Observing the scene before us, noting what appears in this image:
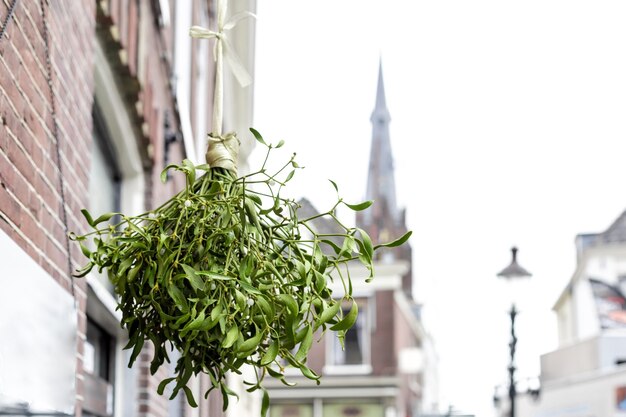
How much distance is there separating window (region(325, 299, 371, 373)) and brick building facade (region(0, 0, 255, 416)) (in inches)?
1004

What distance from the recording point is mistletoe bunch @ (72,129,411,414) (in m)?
2.37

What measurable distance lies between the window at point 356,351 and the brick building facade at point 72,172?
25504 millimetres

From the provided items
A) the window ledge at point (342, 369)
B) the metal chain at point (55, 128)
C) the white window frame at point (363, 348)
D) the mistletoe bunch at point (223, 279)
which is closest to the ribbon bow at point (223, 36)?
the mistletoe bunch at point (223, 279)

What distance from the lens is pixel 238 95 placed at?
17750mm

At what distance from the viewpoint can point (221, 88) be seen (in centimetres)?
270

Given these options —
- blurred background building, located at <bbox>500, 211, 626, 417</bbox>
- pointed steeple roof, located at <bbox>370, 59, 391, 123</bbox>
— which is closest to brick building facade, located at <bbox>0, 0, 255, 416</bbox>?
blurred background building, located at <bbox>500, 211, 626, 417</bbox>

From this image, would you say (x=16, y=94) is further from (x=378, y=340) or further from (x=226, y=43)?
(x=378, y=340)

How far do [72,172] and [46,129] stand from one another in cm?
56

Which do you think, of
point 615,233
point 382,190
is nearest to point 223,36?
point 615,233

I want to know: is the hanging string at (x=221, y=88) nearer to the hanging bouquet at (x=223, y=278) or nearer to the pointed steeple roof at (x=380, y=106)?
the hanging bouquet at (x=223, y=278)

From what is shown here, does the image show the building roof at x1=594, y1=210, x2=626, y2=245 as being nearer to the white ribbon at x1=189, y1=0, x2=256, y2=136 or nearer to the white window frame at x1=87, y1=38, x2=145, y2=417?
the white window frame at x1=87, y1=38, x2=145, y2=417

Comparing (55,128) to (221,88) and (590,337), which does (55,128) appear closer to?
(221,88)

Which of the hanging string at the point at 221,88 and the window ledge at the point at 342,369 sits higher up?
the window ledge at the point at 342,369

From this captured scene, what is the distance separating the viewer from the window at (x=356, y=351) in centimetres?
3356
